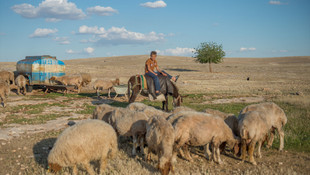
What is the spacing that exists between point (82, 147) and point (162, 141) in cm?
170

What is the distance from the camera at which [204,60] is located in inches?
2336

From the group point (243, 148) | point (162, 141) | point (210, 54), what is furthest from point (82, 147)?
point (210, 54)

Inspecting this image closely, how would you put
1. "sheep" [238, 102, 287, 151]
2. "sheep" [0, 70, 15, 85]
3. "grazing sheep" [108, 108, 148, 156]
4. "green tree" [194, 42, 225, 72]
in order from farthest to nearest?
"green tree" [194, 42, 225, 72]
"sheep" [0, 70, 15, 85]
"sheep" [238, 102, 287, 151]
"grazing sheep" [108, 108, 148, 156]

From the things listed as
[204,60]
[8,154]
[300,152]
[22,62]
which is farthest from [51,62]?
[204,60]

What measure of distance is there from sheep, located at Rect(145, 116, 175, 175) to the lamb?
93cm

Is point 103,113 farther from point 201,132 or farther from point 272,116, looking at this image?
point 272,116

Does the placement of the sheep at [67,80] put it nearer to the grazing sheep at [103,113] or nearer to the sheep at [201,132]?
the grazing sheep at [103,113]

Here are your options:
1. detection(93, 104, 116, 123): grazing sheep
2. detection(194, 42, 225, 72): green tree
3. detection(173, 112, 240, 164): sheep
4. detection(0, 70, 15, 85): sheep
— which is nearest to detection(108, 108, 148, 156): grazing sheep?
detection(93, 104, 116, 123): grazing sheep

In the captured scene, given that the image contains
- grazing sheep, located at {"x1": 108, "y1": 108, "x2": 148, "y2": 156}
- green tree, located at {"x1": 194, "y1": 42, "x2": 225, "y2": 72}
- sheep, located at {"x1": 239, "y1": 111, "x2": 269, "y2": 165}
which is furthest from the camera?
green tree, located at {"x1": 194, "y1": 42, "x2": 225, "y2": 72}

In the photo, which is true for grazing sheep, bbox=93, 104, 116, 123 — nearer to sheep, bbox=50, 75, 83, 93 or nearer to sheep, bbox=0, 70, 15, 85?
sheep, bbox=50, 75, 83, 93

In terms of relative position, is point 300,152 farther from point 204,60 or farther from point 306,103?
point 204,60

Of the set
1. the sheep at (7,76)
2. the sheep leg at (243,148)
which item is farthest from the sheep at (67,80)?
the sheep leg at (243,148)

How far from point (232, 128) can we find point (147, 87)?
6108 millimetres

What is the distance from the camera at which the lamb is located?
212 inches
